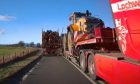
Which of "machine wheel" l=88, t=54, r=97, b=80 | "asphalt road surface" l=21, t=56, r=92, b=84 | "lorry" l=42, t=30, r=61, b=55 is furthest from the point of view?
"lorry" l=42, t=30, r=61, b=55

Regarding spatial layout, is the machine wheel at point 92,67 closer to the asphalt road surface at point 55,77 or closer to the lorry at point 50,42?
the asphalt road surface at point 55,77

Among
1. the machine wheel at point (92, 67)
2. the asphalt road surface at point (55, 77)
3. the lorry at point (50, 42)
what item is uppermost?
the lorry at point (50, 42)

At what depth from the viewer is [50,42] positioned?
46.8 metres

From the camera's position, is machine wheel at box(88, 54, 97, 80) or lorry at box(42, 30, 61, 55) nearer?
machine wheel at box(88, 54, 97, 80)

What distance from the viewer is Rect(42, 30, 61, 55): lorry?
46.0 metres

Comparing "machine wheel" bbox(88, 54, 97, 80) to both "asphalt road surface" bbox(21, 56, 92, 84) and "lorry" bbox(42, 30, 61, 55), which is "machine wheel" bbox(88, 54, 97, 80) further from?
"lorry" bbox(42, 30, 61, 55)

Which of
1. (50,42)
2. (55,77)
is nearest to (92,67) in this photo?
(55,77)

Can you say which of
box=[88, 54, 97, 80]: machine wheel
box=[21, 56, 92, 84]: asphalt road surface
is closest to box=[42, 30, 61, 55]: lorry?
box=[21, 56, 92, 84]: asphalt road surface

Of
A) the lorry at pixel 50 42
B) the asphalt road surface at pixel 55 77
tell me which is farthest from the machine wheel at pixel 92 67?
the lorry at pixel 50 42

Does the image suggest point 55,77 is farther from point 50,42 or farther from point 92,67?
point 50,42

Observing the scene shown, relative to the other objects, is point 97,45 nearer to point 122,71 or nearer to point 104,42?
point 104,42

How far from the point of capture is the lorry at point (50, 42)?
46.0m

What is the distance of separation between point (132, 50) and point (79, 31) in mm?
13308

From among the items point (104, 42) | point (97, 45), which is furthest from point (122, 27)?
point (97, 45)
